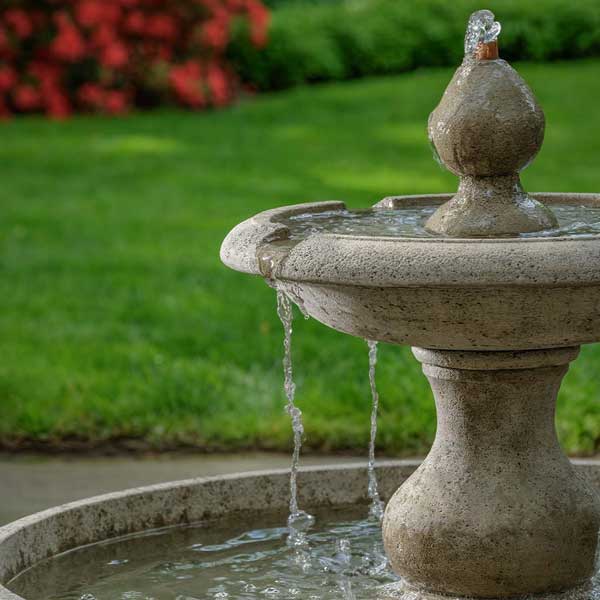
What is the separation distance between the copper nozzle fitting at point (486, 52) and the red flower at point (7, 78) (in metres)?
11.4

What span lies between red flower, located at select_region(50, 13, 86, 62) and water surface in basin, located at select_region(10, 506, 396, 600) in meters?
10.5

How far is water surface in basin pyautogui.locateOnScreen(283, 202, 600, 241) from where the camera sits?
11.5 feet

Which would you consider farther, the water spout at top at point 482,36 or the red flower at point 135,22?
the red flower at point 135,22

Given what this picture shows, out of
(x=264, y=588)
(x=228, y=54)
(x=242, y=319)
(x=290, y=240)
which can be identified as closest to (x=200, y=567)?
(x=264, y=588)

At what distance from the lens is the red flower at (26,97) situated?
47.9 ft

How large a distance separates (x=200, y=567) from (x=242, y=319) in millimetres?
3293

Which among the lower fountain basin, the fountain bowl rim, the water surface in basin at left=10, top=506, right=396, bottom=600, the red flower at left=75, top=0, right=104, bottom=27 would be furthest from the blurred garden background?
the fountain bowl rim

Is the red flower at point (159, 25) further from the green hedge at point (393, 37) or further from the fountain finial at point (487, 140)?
the fountain finial at point (487, 140)

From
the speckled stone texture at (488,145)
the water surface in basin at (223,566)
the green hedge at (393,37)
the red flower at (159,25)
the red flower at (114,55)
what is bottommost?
the water surface in basin at (223,566)

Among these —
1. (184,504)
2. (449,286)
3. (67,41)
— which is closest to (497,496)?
(449,286)

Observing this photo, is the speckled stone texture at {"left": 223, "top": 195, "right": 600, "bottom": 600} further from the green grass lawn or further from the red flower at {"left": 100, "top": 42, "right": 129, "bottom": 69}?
the red flower at {"left": 100, "top": 42, "right": 129, "bottom": 69}

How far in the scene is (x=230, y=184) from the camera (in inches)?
451

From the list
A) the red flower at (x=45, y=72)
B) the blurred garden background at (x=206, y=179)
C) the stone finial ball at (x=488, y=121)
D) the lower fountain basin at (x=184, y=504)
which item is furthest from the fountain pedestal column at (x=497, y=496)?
the red flower at (x=45, y=72)

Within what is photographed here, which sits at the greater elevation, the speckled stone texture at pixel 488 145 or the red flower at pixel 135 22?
the red flower at pixel 135 22
